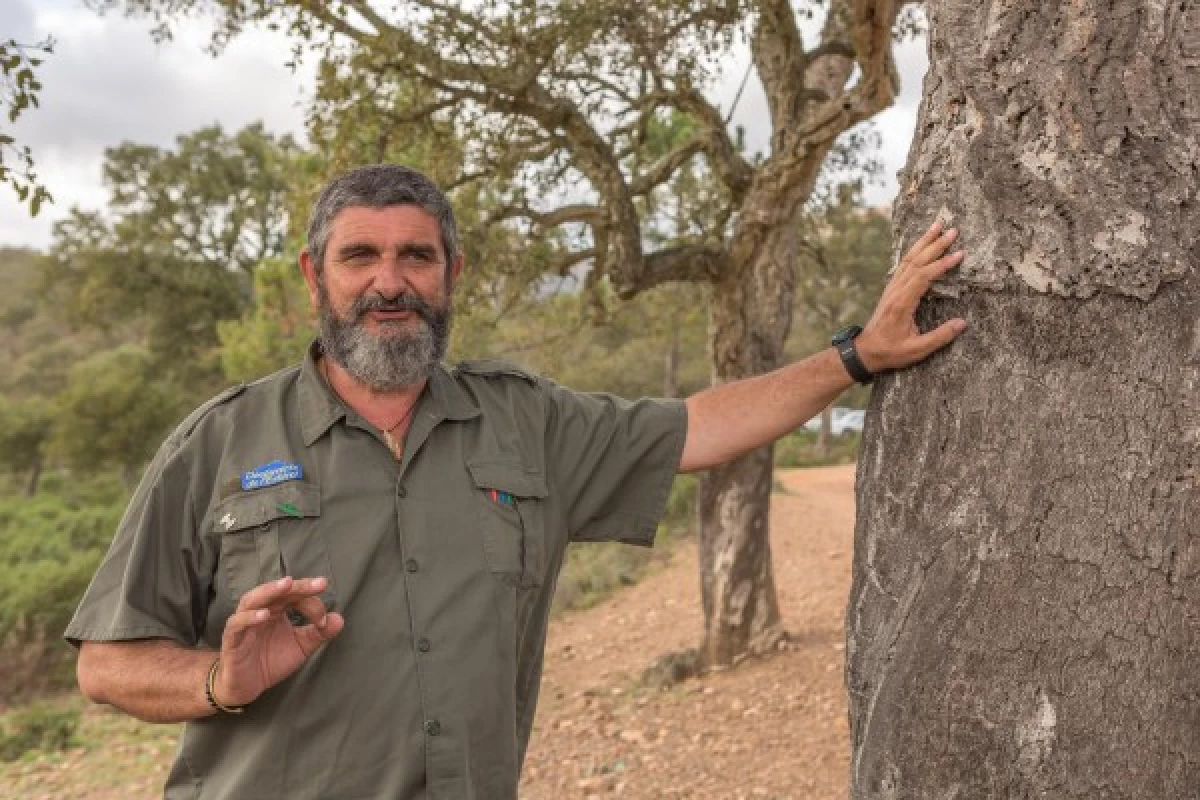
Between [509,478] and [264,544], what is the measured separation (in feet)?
1.75

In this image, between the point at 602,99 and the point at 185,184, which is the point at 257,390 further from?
the point at 185,184

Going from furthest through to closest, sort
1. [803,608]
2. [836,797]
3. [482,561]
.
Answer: [803,608]
[836,797]
[482,561]

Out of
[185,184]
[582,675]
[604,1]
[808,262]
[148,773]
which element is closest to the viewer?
[604,1]

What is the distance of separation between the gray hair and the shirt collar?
257 millimetres

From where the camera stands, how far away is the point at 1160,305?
1896mm

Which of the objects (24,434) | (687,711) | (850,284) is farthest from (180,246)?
(687,711)

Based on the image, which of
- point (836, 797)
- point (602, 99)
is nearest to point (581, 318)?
point (602, 99)

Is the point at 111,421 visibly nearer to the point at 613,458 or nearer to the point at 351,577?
the point at 613,458

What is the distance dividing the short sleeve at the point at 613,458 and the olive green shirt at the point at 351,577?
0.15 metres

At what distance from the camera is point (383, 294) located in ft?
8.28

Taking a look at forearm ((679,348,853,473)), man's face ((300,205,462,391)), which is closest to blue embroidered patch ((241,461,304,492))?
man's face ((300,205,462,391))

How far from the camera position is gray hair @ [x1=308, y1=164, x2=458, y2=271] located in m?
2.52

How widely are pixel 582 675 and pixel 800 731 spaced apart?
2507 millimetres

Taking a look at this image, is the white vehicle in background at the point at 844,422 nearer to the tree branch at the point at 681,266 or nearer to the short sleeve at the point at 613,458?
the tree branch at the point at 681,266
